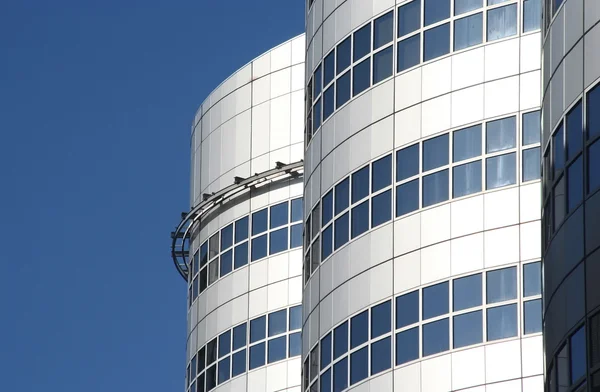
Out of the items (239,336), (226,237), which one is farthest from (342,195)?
(226,237)

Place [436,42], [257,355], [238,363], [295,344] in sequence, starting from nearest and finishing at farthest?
[436,42] → [295,344] → [257,355] → [238,363]

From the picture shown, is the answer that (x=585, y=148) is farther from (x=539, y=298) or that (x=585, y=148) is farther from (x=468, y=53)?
(x=468, y=53)

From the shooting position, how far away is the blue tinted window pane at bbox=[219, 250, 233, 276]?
206 ft

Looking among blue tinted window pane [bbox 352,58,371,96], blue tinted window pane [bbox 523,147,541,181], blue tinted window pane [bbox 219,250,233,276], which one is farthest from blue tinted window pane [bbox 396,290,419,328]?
blue tinted window pane [bbox 219,250,233,276]

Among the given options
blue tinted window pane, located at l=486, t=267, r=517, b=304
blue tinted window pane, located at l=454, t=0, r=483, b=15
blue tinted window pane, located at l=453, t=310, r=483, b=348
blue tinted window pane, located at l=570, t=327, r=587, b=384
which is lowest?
blue tinted window pane, located at l=570, t=327, r=587, b=384

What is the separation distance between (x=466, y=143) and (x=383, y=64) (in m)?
4.12

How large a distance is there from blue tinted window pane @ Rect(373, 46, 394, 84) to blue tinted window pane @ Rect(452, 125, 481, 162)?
3358mm

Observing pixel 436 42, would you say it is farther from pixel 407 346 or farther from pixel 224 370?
pixel 224 370

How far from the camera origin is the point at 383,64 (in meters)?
47.2

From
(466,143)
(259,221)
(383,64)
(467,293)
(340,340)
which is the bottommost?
(340,340)

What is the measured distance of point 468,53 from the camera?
45281 millimetres

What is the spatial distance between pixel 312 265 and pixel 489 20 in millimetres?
8992

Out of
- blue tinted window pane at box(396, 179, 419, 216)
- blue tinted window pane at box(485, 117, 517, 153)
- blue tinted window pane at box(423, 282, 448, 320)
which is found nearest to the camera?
blue tinted window pane at box(423, 282, 448, 320)

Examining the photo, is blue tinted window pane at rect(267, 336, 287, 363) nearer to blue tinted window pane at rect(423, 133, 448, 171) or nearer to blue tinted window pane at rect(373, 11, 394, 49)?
blue tinted window pane at rect(373, 11, 394, 49)
